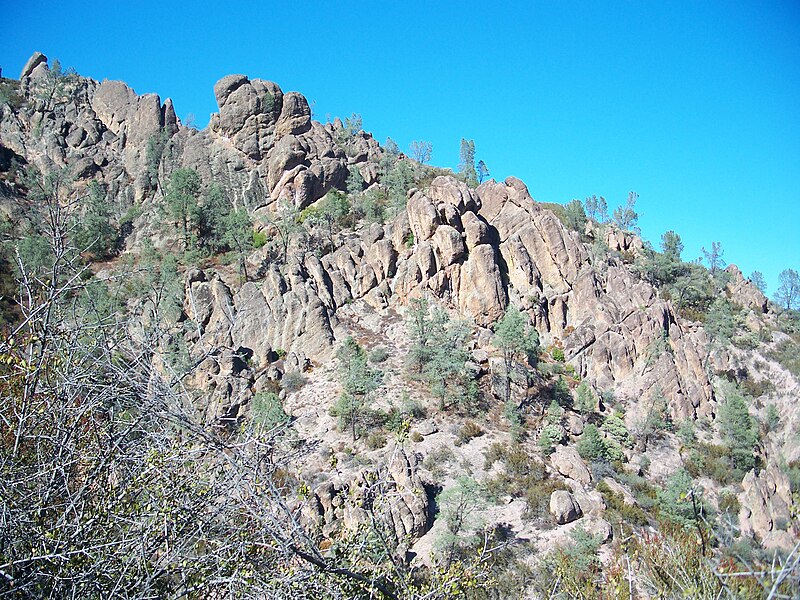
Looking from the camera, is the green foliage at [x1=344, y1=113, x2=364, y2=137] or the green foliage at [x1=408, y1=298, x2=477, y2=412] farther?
the green foliage at [x1=344, y1=113, x2=364, y2=137]

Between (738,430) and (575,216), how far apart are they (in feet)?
91.5

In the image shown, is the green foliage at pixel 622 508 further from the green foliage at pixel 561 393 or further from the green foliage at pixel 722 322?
the green foliage at pixel 722 322

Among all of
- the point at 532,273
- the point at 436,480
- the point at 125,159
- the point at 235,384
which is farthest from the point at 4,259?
the point at 532,273

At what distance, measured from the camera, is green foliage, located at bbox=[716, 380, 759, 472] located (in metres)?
26.5

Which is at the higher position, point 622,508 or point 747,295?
point 747,295

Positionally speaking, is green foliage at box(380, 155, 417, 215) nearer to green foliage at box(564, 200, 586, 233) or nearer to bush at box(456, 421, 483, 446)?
green foliage at box(564, 200, 586, 233)

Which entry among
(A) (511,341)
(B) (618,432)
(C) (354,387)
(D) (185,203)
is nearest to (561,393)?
(B) (618,432)

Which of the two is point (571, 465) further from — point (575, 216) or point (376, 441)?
point (575, 216)

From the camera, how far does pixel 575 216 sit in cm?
4944

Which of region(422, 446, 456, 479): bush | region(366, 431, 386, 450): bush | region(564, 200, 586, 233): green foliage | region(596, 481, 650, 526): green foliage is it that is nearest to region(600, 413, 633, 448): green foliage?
region(596, 481, 650, 526): green foliage

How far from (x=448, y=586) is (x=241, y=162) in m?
51.3

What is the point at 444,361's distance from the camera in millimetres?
28516

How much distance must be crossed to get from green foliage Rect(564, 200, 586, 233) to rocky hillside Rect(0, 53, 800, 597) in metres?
1.13

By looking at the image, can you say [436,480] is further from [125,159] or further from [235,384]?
[125,159]
